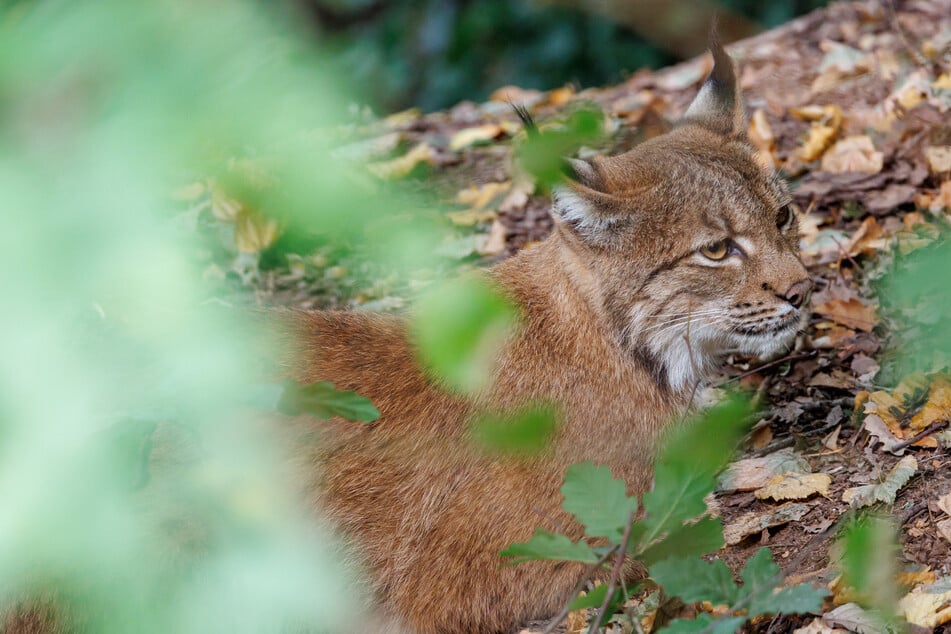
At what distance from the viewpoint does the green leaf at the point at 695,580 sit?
2256 mm

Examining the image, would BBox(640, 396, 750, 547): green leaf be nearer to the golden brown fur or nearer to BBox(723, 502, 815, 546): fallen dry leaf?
the golden brown fur

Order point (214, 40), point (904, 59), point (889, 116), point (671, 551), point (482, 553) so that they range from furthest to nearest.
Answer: point (904, 59)
point (889, 116)
point (482, 553)
point (671, 551)
point (214, 40)

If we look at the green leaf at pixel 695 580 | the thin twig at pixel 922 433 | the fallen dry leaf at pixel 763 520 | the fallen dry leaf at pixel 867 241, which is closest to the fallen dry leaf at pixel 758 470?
the fallen dry leaf at pixel 763 520

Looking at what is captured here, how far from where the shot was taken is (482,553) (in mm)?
3535

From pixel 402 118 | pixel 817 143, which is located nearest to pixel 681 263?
pixel 817 143

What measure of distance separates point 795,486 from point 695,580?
1600 mm

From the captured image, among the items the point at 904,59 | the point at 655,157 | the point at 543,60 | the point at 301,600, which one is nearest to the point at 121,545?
the point at 301,600

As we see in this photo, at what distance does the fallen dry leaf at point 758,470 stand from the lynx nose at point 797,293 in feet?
2.15

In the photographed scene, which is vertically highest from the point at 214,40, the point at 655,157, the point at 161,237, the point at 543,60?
the point at 214,40

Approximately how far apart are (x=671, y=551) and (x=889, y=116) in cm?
467

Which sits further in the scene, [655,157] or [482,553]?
[655,157]

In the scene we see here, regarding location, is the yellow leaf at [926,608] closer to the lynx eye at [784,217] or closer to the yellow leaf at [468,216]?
the lynx eye at [784,217]

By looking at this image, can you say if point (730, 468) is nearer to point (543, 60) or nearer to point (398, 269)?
point (398, 269)

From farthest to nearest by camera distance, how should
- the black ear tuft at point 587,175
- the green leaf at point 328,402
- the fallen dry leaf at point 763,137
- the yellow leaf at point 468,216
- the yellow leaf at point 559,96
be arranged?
1. the yellow leaf at point 559,96
2. the fallen dry leaf at point 763,137
3. the yellow leaf at point 468,216
4. the black ear tuft at point 587,175
5. the green leaf at point 328,402
